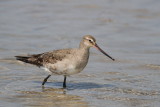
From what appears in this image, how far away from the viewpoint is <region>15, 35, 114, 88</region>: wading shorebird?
33.5 feet

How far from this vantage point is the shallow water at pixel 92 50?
32.0ft

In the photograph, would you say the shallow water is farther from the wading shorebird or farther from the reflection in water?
the wading shorebird

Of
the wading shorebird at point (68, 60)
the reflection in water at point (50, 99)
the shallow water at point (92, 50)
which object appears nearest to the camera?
the reflection in water at point (50, 99)

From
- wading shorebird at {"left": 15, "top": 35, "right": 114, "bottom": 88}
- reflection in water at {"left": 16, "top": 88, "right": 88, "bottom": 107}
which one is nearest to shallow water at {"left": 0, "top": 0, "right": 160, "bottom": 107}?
reflection in water at {"left": 16, "top": 88, "right": 88, "bottom": 107}

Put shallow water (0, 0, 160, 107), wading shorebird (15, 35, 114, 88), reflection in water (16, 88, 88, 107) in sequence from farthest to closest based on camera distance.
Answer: wading shorebird (15, 35, 114, 88) → shallow water (0, 0, 160, 107) → reflection in water (16, 88, 88, 107)

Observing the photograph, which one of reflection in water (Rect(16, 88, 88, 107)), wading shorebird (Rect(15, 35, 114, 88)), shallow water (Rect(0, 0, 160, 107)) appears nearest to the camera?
reflection in water (Rect(16, 88, 88, 107))

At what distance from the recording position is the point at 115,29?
15.0 meters

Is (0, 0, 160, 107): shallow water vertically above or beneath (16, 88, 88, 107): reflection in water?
above

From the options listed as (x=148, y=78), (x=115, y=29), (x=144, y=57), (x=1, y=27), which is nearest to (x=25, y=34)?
(x=1, y=27)

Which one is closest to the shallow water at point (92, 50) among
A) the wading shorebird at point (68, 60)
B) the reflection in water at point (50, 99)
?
the reflection in water at point (50, 99)

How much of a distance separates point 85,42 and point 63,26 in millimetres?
4948

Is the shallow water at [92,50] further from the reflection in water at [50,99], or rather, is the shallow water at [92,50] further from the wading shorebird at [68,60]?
the wading shorebird at [68,60]

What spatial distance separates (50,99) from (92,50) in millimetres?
3879

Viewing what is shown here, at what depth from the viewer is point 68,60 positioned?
33.6 ft
